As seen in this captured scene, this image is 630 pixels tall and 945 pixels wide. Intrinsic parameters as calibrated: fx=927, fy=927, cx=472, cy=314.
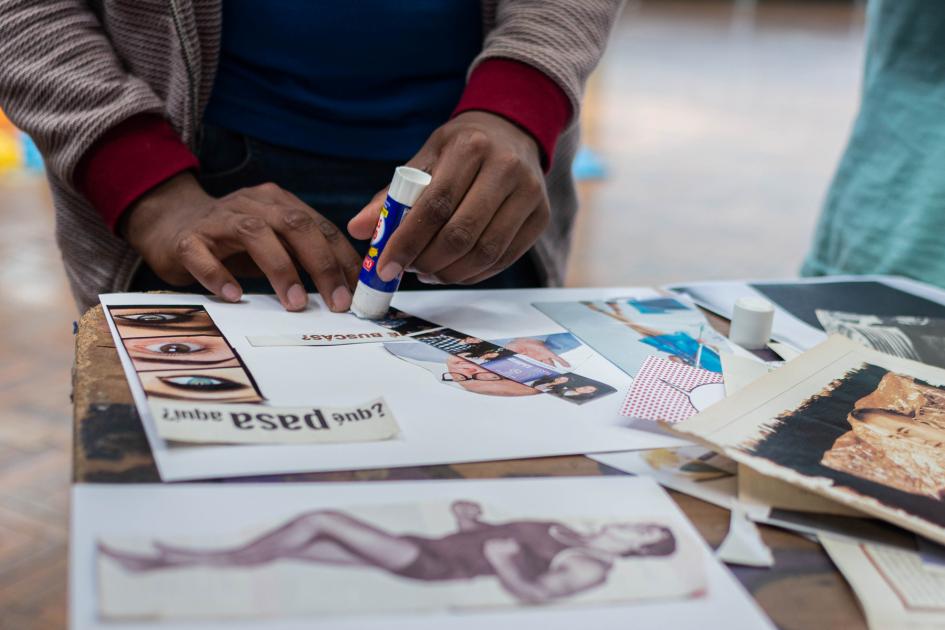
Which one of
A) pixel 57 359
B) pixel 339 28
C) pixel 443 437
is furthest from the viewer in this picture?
pixel 57 359

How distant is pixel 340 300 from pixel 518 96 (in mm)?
225

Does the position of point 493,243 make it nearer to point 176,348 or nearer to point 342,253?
point 342,253

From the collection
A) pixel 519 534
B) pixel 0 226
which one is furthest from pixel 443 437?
pixel 0 226

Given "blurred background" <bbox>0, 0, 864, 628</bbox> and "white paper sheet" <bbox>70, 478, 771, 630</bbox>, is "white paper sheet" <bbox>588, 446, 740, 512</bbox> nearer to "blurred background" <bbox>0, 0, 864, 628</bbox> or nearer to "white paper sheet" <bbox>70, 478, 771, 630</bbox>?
"white paper sheet" <bbox>70, 478, 771, 630</bbox>

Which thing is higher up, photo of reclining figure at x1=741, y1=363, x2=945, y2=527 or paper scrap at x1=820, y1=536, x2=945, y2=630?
photo of reclining figure at x1=741, y1=363, x2=945, y2=527

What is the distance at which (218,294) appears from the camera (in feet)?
2.19

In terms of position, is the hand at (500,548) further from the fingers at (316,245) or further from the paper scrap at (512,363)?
the fingers at (316,245)

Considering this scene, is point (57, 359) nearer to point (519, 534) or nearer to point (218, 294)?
point (218, 294)

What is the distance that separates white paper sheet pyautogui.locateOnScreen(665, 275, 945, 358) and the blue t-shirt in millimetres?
291

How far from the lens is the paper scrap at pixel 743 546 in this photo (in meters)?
0.40

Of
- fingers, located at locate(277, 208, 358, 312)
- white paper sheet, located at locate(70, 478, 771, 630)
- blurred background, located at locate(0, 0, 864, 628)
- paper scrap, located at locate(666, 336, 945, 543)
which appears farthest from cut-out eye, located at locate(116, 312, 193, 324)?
blurred background, located at locate(0, 0, 864, 628)

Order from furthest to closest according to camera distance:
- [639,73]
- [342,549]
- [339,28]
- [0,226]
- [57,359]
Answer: [639,73] → [0,226] → [57,359] → [339,28] → [342,549]

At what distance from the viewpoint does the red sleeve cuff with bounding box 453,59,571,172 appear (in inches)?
29.2

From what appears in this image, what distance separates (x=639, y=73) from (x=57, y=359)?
14.4 feet
